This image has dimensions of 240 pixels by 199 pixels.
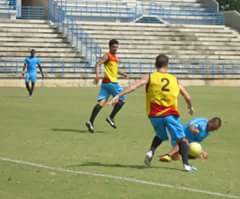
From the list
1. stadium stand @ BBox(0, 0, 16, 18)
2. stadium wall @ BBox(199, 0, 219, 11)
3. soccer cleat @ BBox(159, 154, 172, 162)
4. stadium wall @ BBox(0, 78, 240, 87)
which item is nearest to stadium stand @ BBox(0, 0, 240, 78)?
stadium wall @ BBox(0, 78, 240, 87)

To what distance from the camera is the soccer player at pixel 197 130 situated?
12.4 meters

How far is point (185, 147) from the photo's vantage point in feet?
37.6

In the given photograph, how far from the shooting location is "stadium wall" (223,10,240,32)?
55625 millimetres

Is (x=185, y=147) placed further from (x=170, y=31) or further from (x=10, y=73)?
(x=170, y=31)

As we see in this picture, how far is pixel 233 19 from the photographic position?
2211 inches

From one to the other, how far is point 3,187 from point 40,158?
9.08 feet

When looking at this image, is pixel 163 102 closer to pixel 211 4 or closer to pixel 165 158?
pixel 165 158

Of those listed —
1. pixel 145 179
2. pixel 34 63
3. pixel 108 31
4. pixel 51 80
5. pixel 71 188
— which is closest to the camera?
pixel 71 188

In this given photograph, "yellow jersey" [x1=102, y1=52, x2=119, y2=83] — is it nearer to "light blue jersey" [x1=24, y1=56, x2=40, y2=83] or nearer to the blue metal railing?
"light blue jersey" [x1=24, y1=56, x2=40, y2=83]

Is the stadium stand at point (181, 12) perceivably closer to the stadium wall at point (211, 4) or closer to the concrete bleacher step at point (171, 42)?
the stadium wall at point (211, 4)

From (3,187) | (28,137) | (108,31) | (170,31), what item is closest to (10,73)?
(108,31)

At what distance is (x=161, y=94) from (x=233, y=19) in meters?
45.6

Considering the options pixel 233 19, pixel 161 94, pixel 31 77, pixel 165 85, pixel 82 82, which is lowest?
pixel 82 82

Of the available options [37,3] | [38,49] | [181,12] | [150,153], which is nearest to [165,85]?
[150,153]
